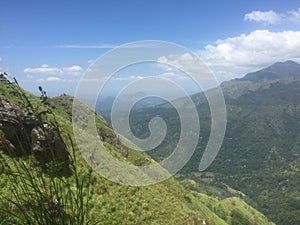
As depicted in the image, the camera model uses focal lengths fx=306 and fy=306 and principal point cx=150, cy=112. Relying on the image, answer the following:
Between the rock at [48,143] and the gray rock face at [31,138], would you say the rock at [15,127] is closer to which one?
the gray rock face at [31,138]

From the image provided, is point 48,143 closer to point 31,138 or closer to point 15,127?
point 31,138

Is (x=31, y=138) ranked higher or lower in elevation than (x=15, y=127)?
lower

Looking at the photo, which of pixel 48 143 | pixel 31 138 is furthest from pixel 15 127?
pixel 48 143

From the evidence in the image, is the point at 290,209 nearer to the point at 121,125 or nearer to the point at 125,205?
the point at 125,205

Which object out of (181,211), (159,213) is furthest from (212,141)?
(181,211)

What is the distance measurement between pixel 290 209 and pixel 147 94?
186804mm

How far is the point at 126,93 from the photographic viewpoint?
6184 mm

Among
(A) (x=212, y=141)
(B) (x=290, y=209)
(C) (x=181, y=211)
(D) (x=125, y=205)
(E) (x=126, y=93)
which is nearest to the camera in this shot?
(A) (x=212, y=141)

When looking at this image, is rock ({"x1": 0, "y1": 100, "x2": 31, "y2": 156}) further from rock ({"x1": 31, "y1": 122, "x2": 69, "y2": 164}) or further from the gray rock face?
rock ({"x1": 31, "y1": 122, "x2": 69, "y2": 164})

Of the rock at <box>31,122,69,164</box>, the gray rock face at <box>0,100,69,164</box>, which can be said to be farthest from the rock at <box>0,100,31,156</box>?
the rock at <box>31,122,69,164</box>

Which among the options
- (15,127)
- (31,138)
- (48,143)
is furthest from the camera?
(15,127)

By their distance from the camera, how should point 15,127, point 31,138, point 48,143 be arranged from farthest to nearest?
point 15,127, point 31,138, point 48,143

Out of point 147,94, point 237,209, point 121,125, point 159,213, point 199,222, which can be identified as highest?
point 147,94

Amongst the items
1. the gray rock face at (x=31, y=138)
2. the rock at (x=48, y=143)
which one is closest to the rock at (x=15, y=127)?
the gray rock face at (x=31, y=138)
